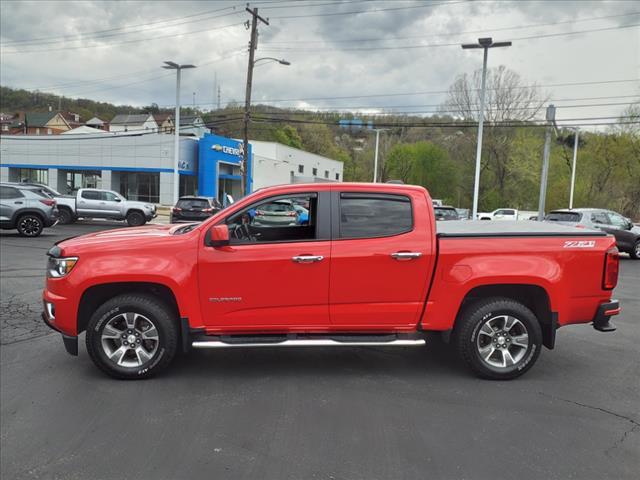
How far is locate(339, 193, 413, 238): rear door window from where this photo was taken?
15.6ft

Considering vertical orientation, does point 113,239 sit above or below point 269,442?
above

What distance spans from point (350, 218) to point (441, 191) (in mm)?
56518

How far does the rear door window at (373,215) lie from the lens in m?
4.76

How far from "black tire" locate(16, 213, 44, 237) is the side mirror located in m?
15.7

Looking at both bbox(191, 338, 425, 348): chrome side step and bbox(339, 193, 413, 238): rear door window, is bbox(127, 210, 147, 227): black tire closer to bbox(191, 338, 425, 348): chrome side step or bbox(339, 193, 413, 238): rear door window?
bbox(191, 338, 425, 348): chrome side step

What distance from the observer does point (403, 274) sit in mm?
4691

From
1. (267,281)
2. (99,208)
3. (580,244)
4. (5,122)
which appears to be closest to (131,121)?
(5,122)

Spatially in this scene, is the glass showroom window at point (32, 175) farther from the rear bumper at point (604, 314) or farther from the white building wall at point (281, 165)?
the rear bumper at point (604, 314)

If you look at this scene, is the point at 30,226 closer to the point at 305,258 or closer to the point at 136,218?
the point at 136,218

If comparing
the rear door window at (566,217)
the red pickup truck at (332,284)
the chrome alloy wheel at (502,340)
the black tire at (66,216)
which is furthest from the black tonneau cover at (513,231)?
the black tire at (66,216)

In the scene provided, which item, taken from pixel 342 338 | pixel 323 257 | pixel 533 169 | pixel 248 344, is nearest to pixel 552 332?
pixel 342 338

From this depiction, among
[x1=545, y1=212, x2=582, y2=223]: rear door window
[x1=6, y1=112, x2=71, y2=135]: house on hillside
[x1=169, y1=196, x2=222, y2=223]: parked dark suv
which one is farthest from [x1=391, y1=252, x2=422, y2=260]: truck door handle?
[x1=6, y1=112, x2=71, y2=135]: house on hillside

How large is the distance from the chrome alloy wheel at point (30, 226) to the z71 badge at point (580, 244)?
17.7 m

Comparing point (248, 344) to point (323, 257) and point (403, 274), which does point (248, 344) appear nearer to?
point (323, 257)
